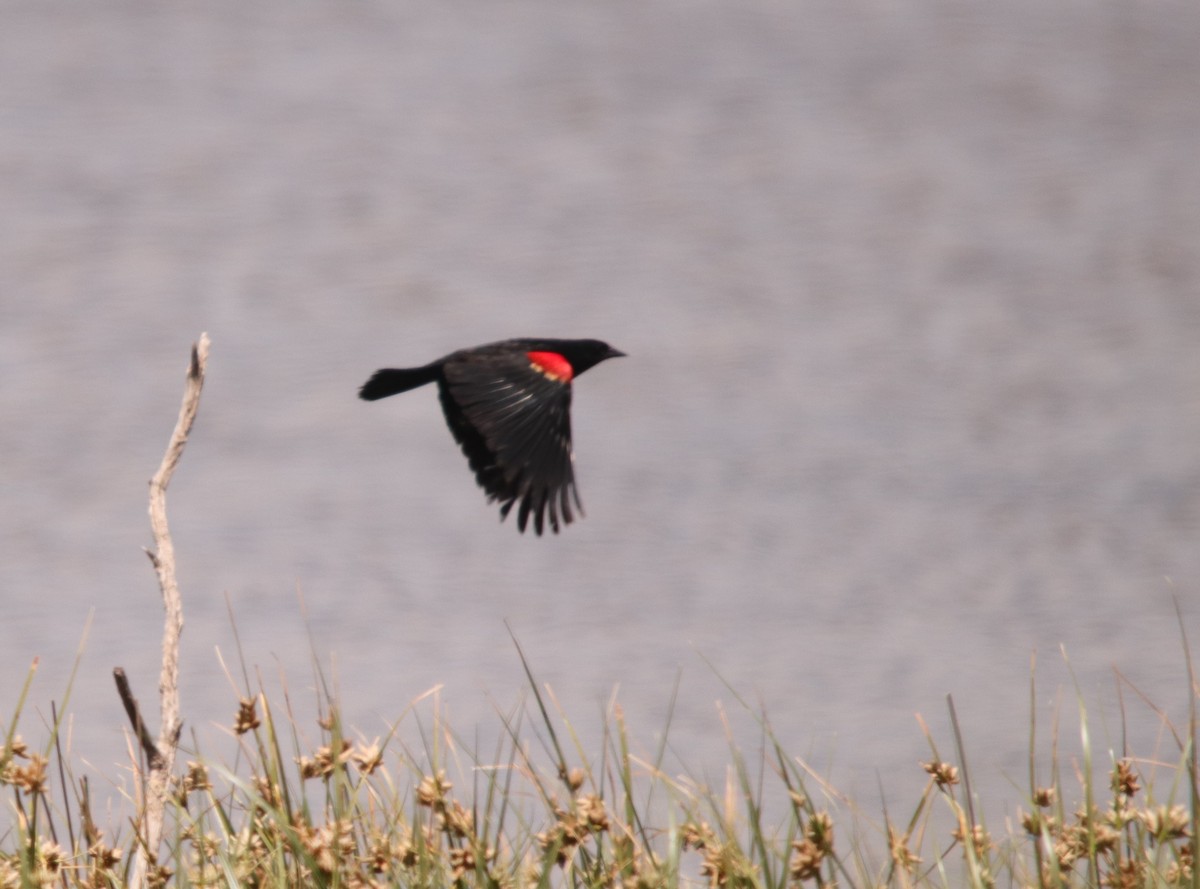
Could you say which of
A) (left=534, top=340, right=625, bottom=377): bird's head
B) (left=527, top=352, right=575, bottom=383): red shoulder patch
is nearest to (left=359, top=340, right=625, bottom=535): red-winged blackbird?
(left=527, top=352, right=575, bottom=383): red shoulder patch

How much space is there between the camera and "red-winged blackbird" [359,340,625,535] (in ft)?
10.1

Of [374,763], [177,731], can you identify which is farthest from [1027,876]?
[177,731]

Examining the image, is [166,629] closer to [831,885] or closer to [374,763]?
[374,763]

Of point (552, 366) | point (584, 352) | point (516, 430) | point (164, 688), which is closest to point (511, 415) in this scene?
point (516, 430)

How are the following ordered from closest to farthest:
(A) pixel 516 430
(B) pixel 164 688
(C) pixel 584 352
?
(B) pixel 164 688, (A) pixel 516 430, (C) pixel 584 352

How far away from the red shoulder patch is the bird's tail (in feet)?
0.92

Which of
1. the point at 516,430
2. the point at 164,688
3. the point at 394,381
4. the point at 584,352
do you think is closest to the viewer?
the point at 164,688

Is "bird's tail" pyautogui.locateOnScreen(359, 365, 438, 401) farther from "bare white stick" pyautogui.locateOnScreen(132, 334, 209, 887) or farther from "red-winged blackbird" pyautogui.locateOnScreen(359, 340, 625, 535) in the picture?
"bare white stick" pyautogui.locateOnScreen(132, 334, 209, 887)

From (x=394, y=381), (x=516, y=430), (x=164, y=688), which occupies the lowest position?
(x=164, y=688)

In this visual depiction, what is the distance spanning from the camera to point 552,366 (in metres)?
3.44

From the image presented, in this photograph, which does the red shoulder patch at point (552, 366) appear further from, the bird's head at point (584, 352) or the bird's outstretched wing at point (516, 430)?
the bird's head at point (584, 352)

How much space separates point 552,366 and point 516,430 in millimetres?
343

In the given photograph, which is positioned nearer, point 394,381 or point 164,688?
point 164,688

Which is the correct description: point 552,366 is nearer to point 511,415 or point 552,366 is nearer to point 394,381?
point 511,415
